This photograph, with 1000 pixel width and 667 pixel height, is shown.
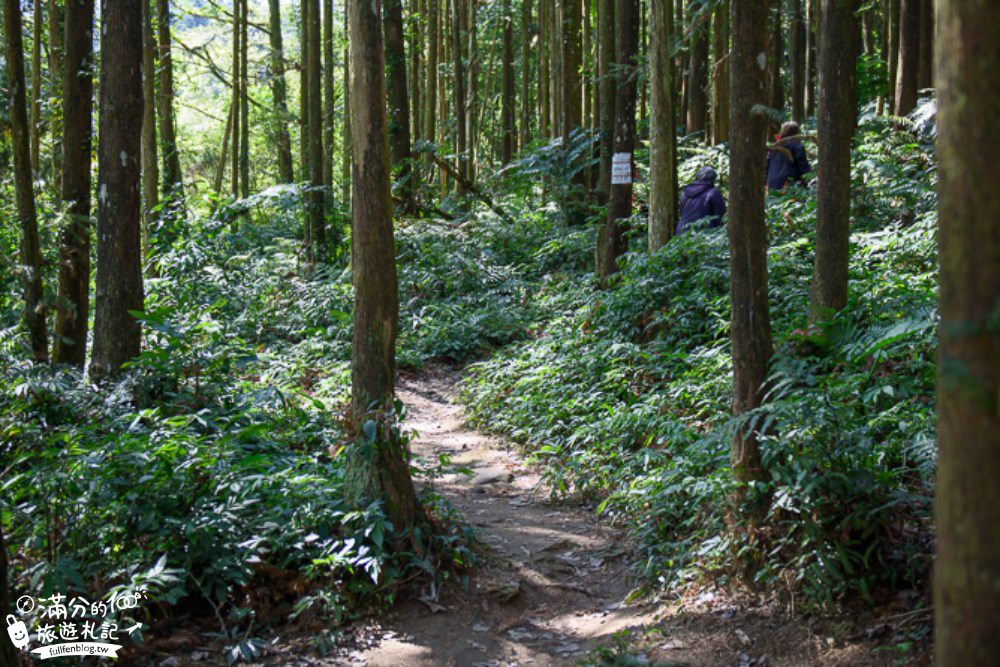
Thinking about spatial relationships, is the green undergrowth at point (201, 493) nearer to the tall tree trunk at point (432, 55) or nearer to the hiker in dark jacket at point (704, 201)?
the hiker in dark jacket at point (704, 201)

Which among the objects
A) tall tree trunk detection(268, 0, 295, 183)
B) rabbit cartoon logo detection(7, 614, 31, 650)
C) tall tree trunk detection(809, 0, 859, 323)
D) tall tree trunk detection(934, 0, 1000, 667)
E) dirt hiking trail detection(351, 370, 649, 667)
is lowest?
dirt hiking trail detection(351, 370, 649, 667)

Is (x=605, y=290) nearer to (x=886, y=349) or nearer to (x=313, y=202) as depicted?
(x=886, y=349)

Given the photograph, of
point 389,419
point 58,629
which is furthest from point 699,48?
point 58,629

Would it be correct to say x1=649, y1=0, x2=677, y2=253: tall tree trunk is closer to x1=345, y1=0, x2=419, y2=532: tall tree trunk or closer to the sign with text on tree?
the sign with text on tree

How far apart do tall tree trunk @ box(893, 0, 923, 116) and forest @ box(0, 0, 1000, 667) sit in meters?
1.83

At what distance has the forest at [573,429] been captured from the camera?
3.80 meters

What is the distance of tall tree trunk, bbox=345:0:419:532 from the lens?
510 cm

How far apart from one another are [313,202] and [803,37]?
15.9 metres

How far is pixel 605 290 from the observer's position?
10.9 meters

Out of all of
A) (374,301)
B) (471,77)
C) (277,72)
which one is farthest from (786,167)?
(471,77)

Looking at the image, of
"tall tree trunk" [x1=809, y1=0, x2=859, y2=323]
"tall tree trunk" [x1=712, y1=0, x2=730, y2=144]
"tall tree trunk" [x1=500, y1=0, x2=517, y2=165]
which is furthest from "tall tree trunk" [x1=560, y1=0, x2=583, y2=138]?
"tall tree trunk" [x1=809, y1=0, x2=859, y2=323]

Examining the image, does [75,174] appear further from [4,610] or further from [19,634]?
Result: [4,610]

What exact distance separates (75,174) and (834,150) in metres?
7.37

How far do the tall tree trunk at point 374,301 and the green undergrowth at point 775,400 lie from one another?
1.74m
